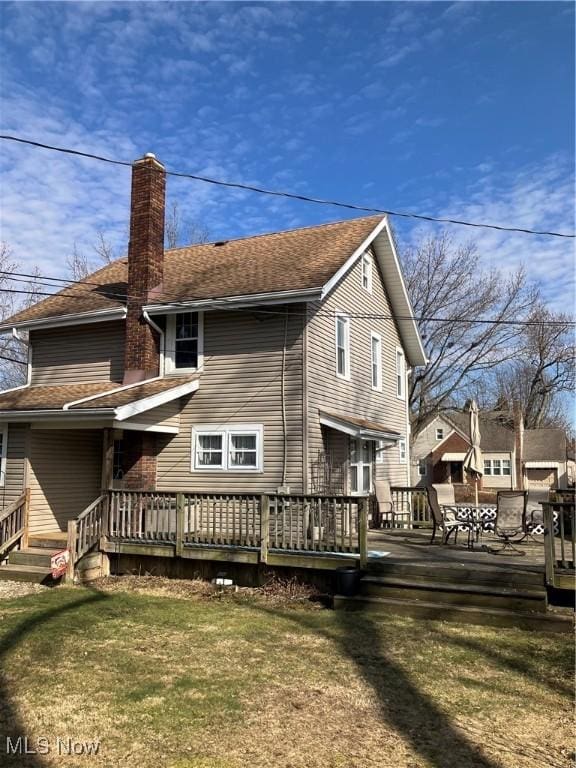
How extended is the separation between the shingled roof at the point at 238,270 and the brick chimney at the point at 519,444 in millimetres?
31402

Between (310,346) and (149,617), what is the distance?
6.36m

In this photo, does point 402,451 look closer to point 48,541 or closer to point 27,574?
point 48,541

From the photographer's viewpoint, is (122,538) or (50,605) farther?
(122,538)

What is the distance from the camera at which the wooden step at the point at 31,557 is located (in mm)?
11219

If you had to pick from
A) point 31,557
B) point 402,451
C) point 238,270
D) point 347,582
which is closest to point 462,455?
point 402,451

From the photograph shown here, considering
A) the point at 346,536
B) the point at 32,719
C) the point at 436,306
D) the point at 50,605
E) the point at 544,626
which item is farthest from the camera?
the point at 436,306

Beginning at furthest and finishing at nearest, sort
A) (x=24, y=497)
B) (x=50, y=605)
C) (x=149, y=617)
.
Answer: (x=24, y=497) < (x=50, y=605) < (x=149, y=617)

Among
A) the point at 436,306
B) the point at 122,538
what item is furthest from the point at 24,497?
the point at 436,306

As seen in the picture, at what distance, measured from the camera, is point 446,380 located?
99.7ft

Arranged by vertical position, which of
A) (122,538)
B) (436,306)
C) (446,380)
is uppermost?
(436,306)

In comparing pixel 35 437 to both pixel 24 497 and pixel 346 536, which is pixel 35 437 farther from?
pixel 346 536

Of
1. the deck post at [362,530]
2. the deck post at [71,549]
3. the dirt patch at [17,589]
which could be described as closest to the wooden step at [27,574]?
the dirt patch at [17,589]

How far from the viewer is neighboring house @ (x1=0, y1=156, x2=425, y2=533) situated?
12422 mm

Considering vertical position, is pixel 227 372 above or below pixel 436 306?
below
